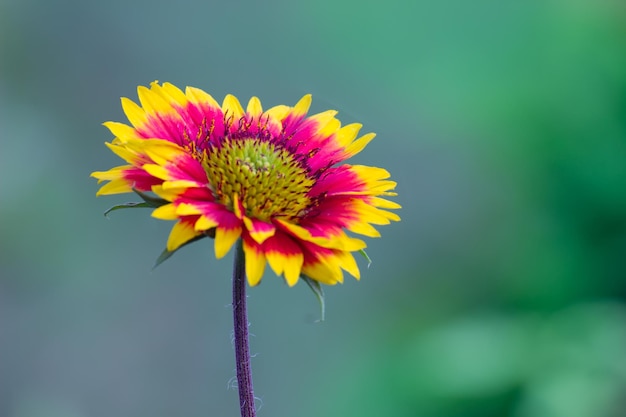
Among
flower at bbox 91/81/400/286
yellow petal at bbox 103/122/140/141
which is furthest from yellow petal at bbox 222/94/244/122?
yellow petal at bbox 103/122/140/141

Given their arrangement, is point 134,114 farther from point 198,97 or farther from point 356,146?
point 356,146

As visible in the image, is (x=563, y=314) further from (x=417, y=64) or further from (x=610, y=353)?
(x=417, y=64)

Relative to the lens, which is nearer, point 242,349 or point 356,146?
point 242,349

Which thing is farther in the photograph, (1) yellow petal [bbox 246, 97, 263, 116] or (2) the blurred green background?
(2) the blurred green background

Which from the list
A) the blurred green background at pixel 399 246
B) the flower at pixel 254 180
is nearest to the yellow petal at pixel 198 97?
the flower at pixel 254 180

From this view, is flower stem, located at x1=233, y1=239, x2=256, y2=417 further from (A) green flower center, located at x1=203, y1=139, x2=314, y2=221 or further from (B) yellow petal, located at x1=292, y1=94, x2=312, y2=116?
(B) yellow petal, located at x1=292, y1=94, x2=312, y2=116

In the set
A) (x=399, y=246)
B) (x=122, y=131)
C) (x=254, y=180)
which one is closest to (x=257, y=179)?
(x=254, y=180)

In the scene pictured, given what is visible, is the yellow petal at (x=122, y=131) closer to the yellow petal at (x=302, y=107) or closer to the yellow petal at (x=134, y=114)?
the yellow petal at (x=134, y=114)

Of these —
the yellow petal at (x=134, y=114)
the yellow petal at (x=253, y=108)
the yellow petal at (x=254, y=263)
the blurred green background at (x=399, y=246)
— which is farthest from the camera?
the blurred green background at (x=399, y=246)

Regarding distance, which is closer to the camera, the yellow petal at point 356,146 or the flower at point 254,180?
the flower at point 254,180
